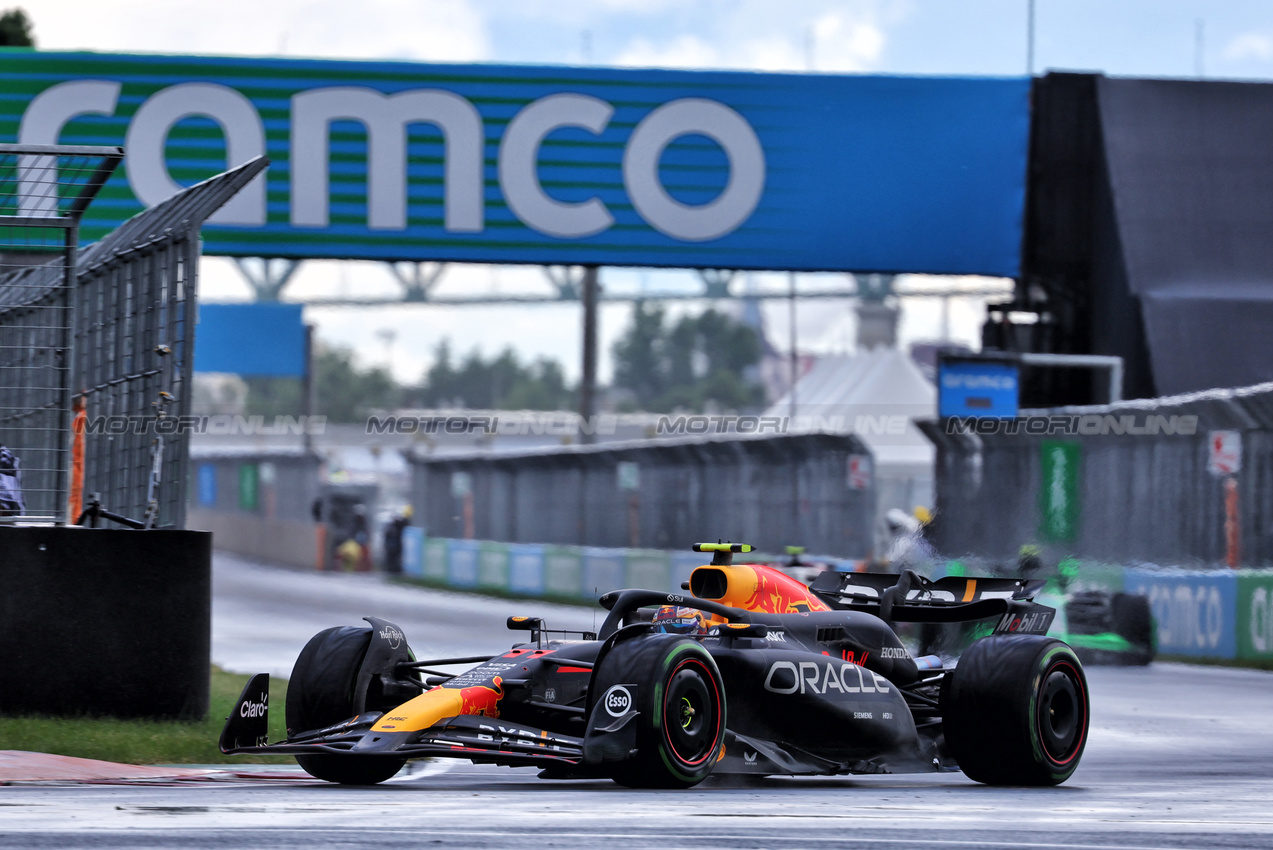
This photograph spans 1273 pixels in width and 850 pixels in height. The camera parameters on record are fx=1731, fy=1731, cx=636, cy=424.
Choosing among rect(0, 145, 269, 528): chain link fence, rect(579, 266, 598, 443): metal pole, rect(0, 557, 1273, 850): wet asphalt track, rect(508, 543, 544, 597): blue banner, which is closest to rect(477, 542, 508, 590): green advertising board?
rect(508, 543, 544, 597): blue banner

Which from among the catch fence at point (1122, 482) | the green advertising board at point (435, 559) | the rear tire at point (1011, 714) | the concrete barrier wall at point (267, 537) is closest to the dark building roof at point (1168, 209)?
the catch fence at point (1122, 482)

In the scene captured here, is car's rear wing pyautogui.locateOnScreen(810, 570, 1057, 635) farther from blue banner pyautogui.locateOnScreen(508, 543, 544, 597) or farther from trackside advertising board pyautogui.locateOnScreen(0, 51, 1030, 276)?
blue banner pyautogui.locateOnScreen(508, 543, 544, 597)

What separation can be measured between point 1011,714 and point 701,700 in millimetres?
1663

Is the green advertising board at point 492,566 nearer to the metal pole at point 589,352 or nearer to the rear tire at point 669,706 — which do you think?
the metal pole at point 589,352

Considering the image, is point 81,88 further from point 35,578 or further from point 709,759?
point 709,759

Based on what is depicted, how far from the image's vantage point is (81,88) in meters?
18.4

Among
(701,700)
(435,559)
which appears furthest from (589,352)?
(701,700)

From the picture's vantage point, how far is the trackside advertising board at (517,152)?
18391 mm

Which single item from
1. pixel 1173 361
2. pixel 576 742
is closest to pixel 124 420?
pixel 576 742

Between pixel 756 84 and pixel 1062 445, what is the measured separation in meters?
5.54

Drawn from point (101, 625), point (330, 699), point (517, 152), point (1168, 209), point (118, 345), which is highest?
point (517, 152)

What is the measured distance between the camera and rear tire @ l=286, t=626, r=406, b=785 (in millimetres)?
7914

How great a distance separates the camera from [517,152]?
18.5m

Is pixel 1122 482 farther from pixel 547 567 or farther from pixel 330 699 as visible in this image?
pixel 547 567
